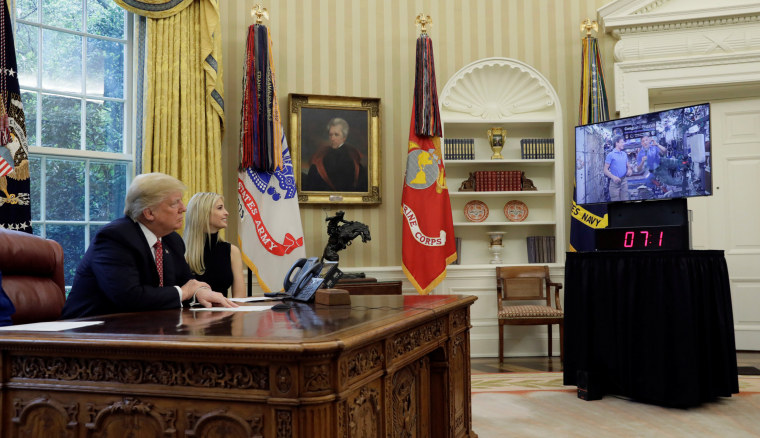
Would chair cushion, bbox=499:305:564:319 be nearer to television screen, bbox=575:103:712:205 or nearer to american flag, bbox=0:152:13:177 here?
television screen, bbox=575:103:712:205

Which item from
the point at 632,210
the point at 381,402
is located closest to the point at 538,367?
the point at 632,210

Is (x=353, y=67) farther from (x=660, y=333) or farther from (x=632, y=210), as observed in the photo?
(x=660, y=333)

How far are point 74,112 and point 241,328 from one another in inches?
143

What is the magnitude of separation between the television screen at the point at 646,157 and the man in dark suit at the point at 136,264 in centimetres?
283

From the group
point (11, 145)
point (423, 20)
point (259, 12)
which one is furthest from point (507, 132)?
point (11, 145)

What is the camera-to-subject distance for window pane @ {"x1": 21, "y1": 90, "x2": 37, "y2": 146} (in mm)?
4281

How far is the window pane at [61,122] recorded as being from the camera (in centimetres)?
439

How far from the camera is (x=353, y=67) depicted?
226 inches

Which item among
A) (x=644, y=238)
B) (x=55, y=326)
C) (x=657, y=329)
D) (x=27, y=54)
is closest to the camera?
(x=55, y=326)

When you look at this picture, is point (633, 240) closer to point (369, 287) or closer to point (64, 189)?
point (369, 287)

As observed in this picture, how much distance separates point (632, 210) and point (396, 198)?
224 centimetres

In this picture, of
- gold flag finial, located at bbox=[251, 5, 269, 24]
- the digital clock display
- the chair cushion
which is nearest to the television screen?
the digital clock display

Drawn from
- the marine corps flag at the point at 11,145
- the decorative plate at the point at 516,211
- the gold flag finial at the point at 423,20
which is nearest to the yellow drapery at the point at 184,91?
the marine corps flag at the point at 11,145

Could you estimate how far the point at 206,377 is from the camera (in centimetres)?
140
